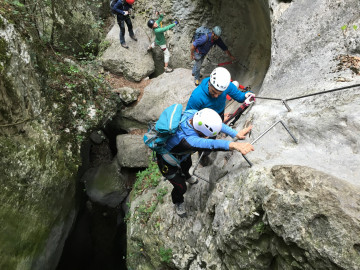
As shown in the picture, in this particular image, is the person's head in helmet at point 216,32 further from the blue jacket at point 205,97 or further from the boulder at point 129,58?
the blue jacket at point 205,97

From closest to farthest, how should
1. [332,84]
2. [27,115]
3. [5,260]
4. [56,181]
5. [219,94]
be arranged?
[332,84], [219,94], [5,260], [27,115], [56,181]

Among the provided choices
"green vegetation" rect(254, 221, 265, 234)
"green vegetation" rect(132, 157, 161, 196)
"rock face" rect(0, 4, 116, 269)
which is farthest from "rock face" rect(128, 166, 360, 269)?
"rock face" rect(0, 4, 116, 269)

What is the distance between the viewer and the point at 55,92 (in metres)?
7.43

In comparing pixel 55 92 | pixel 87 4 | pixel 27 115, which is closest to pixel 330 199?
pixel 27 115

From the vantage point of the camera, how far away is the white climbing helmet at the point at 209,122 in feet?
11.8

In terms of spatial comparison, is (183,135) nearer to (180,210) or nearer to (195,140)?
(195,140)

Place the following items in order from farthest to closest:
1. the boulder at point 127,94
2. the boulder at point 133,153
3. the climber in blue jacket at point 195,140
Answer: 1. the boulder at point 127,94
2. the boulder at point 133,153
3. the climber in blue jacket at point 195,140

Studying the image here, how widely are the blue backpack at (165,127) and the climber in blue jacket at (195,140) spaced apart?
5.0 inches

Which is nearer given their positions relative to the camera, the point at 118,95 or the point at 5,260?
the point at 5,260

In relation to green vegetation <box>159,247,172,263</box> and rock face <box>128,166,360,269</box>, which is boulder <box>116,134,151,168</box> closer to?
green vegetation <box>159,247,172,263</box>

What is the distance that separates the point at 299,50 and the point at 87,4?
10.2 meters

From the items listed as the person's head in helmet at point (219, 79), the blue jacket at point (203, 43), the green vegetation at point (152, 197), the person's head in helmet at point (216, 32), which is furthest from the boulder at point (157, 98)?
the person's head in helmet at point (219, 79)

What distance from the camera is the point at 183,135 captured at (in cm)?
394

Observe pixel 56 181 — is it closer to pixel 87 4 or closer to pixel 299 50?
pixel 299 50
